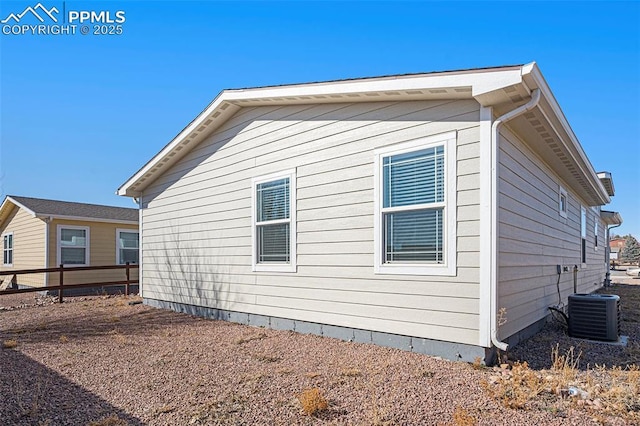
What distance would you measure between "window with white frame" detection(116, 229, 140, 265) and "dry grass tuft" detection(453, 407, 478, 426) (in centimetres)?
1479

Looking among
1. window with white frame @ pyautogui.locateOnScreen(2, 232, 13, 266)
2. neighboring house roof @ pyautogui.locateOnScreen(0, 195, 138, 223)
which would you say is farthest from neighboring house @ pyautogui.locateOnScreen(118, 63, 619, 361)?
window with white frame @ pyautogui.locateOnScreen(2, 232, 13, 266)

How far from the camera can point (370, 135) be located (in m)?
5.36

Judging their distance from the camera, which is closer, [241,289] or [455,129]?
[455,129]

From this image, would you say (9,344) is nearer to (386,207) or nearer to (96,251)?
(386,207)

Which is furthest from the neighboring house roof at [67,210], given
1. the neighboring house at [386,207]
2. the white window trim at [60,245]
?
the neighboring house at [386,207]

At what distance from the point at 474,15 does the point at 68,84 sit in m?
9.45

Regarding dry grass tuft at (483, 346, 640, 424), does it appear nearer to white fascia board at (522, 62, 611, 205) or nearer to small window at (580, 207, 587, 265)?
white fascia board at (522, 62, 611, 205)

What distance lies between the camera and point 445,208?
15.0 feet

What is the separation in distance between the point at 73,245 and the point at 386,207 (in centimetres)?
1336

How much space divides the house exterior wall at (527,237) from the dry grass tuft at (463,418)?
1759mm

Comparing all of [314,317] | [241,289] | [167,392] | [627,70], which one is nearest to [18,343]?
[241,289]

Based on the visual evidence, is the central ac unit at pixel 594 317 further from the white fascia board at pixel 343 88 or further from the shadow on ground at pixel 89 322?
the shadow on ground at pixel 89 322

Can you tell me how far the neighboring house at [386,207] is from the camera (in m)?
4.37

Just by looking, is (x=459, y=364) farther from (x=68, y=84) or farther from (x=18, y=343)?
(x=68, y=84)
